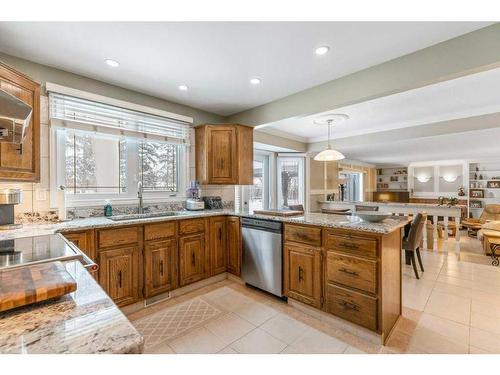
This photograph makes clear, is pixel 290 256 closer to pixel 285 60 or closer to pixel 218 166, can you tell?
pixel 218 166

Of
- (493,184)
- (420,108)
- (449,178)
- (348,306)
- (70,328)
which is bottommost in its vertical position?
(348,306)

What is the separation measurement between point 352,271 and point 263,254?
102 cm

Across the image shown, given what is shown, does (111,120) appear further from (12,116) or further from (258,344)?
(258,344)

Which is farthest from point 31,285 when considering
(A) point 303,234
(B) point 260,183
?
(B) point 260,183

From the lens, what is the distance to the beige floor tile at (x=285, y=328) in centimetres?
197

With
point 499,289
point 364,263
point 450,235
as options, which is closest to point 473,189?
point 450,235

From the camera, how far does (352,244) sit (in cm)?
200

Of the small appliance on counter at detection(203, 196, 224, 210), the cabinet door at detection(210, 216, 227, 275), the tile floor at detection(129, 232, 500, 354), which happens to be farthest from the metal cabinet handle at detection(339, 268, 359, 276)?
the small appliance on counter at detection(203, 196, 224, 210)

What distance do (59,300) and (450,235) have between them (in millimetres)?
7941

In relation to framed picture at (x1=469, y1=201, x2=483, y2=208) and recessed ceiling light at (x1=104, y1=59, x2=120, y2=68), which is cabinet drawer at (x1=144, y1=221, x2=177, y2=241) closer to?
recessed ceiling light at (x1=104, y1=59, x2=120, y2=68)

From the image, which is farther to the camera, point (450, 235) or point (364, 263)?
point (450, 235)

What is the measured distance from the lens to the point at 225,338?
1945 mm

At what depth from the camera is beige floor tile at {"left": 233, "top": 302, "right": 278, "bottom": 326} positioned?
2230 mm

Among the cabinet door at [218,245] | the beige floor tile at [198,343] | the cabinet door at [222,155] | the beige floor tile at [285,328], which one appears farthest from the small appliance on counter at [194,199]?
the beige floor tile at [285,328]
